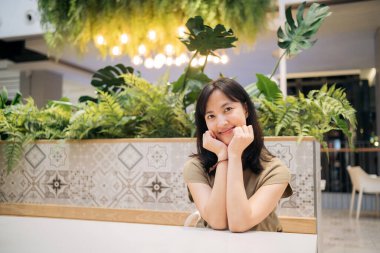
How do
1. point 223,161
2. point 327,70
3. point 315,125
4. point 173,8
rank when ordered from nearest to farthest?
point 223,161 → point 315,125 → point 173,8 → point 327,70

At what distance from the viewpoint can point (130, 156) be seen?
2.26 meters

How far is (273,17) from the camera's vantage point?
5941 mm

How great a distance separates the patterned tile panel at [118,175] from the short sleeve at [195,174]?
0.65 metres

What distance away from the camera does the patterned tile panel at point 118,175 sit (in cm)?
197

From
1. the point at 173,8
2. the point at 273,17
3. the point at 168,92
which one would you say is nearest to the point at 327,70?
the point at 273,17

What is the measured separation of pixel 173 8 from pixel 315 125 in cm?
411

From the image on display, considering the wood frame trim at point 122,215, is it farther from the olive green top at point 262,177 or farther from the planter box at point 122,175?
the olive green top at point 262,177

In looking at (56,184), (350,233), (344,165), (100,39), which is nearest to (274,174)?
(56,184)

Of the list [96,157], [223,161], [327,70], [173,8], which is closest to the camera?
[223,161]

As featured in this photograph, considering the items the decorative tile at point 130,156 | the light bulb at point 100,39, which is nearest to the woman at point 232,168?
the decorative tile at point 130,156

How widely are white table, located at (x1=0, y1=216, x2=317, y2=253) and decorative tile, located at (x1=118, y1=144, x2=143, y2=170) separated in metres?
0.98

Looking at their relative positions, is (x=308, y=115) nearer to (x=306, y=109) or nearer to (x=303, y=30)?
(x=306, y=109)

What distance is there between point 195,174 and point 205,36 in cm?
107

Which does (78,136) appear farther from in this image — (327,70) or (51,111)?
(327,70)
